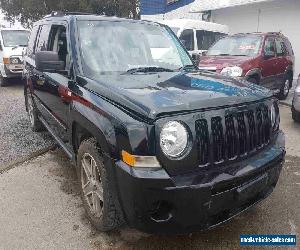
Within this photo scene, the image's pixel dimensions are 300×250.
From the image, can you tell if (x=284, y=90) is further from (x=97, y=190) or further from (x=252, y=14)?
(x=97, y=190)

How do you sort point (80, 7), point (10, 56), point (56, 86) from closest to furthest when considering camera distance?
point (56, 86), point (10, 56), point (80, 7)

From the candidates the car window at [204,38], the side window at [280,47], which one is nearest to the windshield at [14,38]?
the car window at [204,38]

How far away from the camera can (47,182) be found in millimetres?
4352

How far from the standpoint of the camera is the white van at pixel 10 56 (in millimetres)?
11102

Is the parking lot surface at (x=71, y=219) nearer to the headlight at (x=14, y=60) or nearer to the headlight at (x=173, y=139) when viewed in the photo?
the headlight at (x=173, y=139)

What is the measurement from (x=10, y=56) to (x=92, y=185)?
9.14 m

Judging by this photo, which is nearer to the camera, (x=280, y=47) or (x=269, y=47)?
(x=269, y=47)

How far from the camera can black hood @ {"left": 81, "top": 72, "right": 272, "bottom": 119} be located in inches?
103

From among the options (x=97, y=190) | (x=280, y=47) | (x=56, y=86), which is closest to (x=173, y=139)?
(x=97, y=190)

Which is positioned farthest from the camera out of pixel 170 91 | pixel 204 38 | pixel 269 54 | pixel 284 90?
pixel 204 38

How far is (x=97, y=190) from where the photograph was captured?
3168 millimetres

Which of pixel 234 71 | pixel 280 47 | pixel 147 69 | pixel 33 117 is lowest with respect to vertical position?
pixel 33 117

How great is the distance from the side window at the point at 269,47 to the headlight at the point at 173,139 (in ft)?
23.1

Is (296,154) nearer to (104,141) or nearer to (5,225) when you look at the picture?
(104,141)
